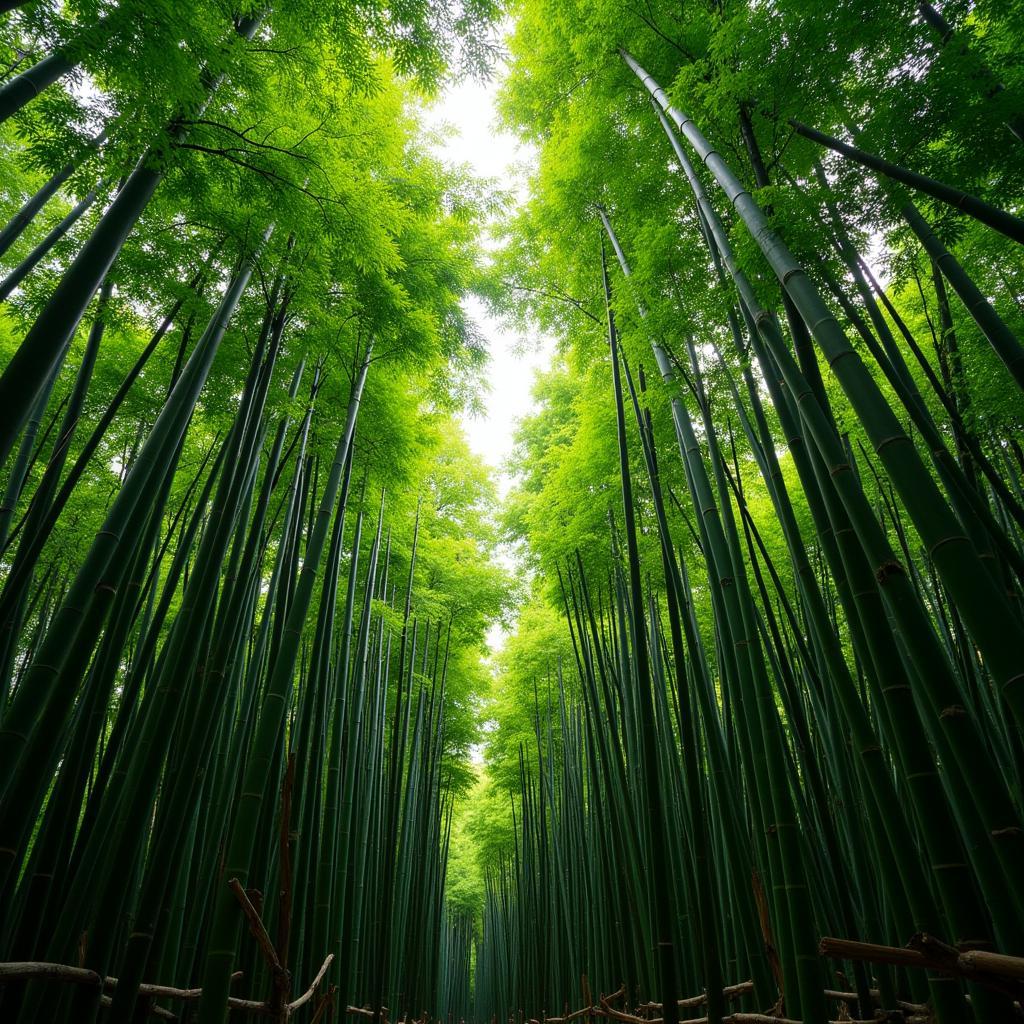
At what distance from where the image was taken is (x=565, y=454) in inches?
203

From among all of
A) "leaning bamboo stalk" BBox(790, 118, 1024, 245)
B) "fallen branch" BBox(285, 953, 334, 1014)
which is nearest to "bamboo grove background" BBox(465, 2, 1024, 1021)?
"leaning bamboo stalk" BBox(790, 118, 1024, 245)

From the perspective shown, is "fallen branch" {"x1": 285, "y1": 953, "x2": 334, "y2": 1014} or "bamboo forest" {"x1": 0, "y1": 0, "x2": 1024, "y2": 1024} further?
"bamboo forest" {"x1": 0, "y1": 0, "x2": 1024, "y2": 1024}

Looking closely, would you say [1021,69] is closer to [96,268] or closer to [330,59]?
[330,59]

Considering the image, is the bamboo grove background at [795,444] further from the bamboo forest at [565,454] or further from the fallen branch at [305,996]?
the fallen branch at [305,996]

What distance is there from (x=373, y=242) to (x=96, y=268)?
4.23ft

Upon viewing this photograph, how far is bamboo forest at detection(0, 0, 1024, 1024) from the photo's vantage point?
134 centimetres

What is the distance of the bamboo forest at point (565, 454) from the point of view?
1340 millimetres

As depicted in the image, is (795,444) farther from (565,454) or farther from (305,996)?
(565,454)

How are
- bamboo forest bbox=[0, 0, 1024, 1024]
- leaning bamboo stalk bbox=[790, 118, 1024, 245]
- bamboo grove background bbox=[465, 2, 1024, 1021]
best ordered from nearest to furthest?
1. bamboo grove background bbox=[465, 2, 1024, 1021]
2. bamboo forest bbox=[0, 0, 1024, 1024]
3. leaning bamboo stalk bbox=[790, 118, 1024, 245]

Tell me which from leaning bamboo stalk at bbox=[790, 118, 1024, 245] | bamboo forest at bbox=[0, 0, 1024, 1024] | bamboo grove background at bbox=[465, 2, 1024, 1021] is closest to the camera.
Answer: bamboo grove background at bbox=[465, 2, 1024, 1021]

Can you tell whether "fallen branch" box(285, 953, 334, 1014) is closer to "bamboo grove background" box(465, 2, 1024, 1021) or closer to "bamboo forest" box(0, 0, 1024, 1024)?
"bamboo forest" box(0, 0, 1024, 1024)

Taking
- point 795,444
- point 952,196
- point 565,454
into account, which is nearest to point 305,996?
point 795,444

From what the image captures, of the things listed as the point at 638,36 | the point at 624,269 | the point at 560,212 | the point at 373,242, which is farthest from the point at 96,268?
the point at 560,212

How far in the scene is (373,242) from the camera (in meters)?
2.61
